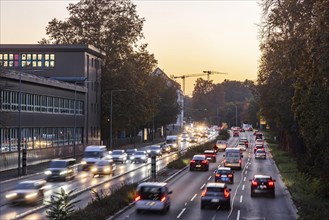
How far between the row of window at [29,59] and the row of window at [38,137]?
1129cm

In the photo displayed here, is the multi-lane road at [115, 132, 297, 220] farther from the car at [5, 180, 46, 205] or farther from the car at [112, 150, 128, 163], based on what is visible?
the car at [112, 150, 128, 163]

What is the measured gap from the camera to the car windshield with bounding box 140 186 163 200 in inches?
1192

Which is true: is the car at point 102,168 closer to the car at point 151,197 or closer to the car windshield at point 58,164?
the car windshield at point 58,164

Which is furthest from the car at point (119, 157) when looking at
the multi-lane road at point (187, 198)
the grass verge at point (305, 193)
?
the grass verge at point (305, 193)

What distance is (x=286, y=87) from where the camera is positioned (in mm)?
61906

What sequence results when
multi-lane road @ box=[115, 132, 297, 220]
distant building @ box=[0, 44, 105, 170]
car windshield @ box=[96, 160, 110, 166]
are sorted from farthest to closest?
distant building @ box=[0, 44, 105, 170] < car windshield @ box=[96, 160, 110, 166] < multi-lane road @ box=[115, 132, 297, 220]

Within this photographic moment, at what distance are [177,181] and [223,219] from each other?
69.7 ft

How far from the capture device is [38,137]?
67625 millimetres

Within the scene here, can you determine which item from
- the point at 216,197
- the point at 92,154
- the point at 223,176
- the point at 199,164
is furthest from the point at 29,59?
the point at 216,197

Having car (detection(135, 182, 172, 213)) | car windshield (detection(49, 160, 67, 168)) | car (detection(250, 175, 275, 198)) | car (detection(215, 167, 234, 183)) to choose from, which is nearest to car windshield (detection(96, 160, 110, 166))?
car windshield (detection(49, 160, 67, 168))

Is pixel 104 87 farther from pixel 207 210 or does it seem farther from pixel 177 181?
pixel 207 210

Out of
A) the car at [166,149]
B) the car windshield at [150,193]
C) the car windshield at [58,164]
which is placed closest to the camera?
the car windshield at [150,193]

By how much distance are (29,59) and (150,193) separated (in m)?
61.6

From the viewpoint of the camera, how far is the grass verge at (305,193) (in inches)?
1037
